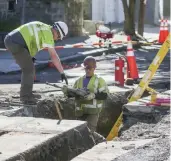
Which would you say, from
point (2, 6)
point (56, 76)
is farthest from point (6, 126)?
point (2, 6)

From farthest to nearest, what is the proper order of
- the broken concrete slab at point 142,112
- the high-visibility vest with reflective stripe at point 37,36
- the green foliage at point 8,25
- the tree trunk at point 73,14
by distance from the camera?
the tree trunk at point 73,14 → the green foliage at point 8,25 → the high-visibility vest with reflective stripe at point 37,36 → the broken concrete slab at point 142,112

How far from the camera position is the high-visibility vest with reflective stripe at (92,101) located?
816cm

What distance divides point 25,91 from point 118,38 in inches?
520

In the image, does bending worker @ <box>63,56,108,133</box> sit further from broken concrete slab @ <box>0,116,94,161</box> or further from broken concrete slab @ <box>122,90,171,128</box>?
broken concrete slab @ <box>122,90,171,128</box>

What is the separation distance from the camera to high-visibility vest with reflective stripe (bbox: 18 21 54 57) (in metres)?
9.28

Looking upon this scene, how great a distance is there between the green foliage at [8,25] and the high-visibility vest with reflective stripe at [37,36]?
11.1 m

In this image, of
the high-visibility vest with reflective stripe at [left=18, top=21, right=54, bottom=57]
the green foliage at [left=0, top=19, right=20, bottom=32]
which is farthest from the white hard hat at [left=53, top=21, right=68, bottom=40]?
the green foliage at [left=0, top=19, right=20, bottom=32]

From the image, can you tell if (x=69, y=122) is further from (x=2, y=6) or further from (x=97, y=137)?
(x=2, y=6)

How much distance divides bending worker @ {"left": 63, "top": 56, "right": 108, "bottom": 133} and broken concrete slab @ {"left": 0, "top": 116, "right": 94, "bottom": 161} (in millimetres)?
514

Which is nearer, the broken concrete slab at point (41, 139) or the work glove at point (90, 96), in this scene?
the broken concrete slab at point (41, 139)

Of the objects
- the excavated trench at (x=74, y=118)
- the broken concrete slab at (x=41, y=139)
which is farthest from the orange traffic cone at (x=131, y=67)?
the broken concrete slab at (x=41, y=139)

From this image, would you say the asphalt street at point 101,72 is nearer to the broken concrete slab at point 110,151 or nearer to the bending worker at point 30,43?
the bending worker at point 30,43

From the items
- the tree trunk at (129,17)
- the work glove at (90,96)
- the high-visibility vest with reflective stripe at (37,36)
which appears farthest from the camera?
the tree trunk at (129,17)

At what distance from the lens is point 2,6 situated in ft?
72.4
